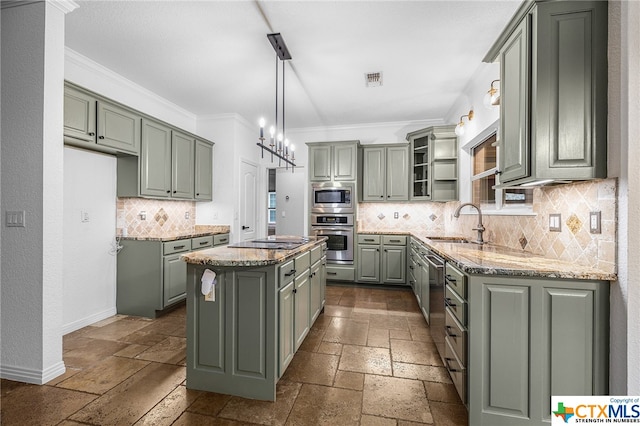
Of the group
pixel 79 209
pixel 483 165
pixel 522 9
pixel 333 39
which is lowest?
pixel 79 209

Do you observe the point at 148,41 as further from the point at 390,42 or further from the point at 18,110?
the point at 390,42

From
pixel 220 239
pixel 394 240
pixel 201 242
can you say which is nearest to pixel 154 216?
pixel 201 242

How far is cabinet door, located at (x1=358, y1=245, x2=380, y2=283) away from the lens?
4.76 m

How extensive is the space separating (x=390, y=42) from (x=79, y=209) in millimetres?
3516

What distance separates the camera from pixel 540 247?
2.24 m

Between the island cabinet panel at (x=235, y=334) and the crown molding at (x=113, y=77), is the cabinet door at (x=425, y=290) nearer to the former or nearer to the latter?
the island cabinet panel at (x=235, y=334)

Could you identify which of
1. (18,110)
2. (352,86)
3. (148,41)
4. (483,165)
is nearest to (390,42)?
(352,86)

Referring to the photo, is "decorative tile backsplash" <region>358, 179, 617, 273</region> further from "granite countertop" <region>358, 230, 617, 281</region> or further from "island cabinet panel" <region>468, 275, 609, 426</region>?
"island cabinet panel" <region>468, 275, 609, 426</region>

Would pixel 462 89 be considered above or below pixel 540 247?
above

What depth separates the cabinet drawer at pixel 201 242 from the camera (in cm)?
388

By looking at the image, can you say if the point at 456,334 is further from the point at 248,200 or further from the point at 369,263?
the point at 248,200

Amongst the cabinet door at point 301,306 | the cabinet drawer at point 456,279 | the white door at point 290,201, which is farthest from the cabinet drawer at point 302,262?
A: the white door at point 290,201

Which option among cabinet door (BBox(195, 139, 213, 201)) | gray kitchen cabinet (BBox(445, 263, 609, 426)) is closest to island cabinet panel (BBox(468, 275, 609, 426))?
gray kitchen cabinet (BBox(445, 263, 609, 426))

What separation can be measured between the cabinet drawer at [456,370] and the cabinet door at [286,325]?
111cm
